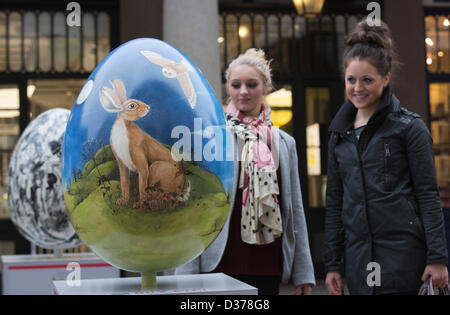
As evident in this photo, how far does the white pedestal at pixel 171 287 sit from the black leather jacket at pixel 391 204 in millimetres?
809

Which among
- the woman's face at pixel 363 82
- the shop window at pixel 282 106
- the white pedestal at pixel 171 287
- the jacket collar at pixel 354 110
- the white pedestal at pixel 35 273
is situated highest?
the shop window at pixel 282 106

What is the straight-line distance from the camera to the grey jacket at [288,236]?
3.27 metres

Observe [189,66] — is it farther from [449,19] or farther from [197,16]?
[449,19]

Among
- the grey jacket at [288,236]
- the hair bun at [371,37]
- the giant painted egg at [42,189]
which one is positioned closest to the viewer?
the hair bun at [371,37]

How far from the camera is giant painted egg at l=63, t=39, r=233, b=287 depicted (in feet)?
6.95

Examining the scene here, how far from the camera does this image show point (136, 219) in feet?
6.95

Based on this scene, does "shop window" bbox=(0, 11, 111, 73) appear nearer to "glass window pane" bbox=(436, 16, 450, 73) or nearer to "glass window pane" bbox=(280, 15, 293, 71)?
"glass window pane" bbox=(280, 15, 293, 71)

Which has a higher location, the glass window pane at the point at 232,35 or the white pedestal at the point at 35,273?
the glass window pane at the point at 232,35

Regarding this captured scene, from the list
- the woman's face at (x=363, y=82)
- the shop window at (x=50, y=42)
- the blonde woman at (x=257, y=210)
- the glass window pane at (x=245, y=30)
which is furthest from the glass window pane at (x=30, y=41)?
the woman's face at (x=363, y=82)

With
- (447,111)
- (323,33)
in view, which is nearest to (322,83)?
(323,33)

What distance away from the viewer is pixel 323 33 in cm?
920

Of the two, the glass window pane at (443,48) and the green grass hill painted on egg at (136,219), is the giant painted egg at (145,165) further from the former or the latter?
the glass window pane at (443,48)

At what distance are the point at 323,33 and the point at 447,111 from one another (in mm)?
1984
